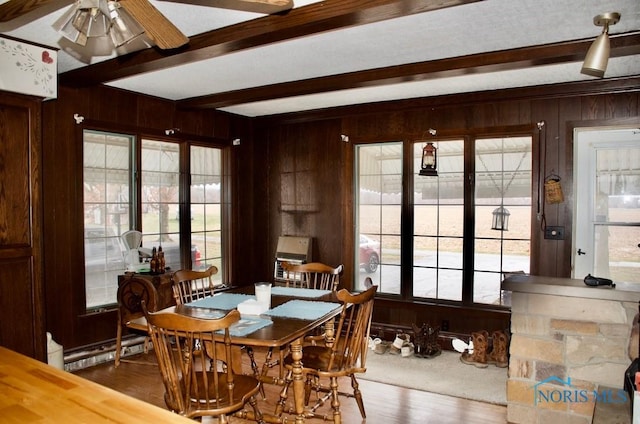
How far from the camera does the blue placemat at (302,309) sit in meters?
2.81

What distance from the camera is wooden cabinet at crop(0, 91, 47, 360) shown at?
3061mm

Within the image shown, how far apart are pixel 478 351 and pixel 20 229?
3765mm

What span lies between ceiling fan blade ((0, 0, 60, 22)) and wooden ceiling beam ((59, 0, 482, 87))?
3.40 ft

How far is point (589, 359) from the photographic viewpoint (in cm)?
287

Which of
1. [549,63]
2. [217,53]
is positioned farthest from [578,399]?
[217,53]

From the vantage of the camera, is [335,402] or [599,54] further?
[335,402]

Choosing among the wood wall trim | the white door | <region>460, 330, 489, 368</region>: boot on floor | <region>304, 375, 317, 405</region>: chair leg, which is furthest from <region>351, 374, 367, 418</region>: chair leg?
the wood wall trim

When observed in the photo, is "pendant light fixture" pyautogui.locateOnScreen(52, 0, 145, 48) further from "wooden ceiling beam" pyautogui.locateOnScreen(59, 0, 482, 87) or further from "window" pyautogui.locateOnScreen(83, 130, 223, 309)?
"window" pyautogui.locateOnScreen(83, 130, 223, 309)

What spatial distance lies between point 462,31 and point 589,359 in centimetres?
213

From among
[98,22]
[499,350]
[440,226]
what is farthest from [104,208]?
[499,350]

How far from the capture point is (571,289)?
287 centimetres

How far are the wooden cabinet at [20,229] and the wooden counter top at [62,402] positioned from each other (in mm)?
1773

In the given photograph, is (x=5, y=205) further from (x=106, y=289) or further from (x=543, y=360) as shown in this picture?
(x=543, y=360)

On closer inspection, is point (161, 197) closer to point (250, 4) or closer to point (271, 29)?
point (271, 29)
